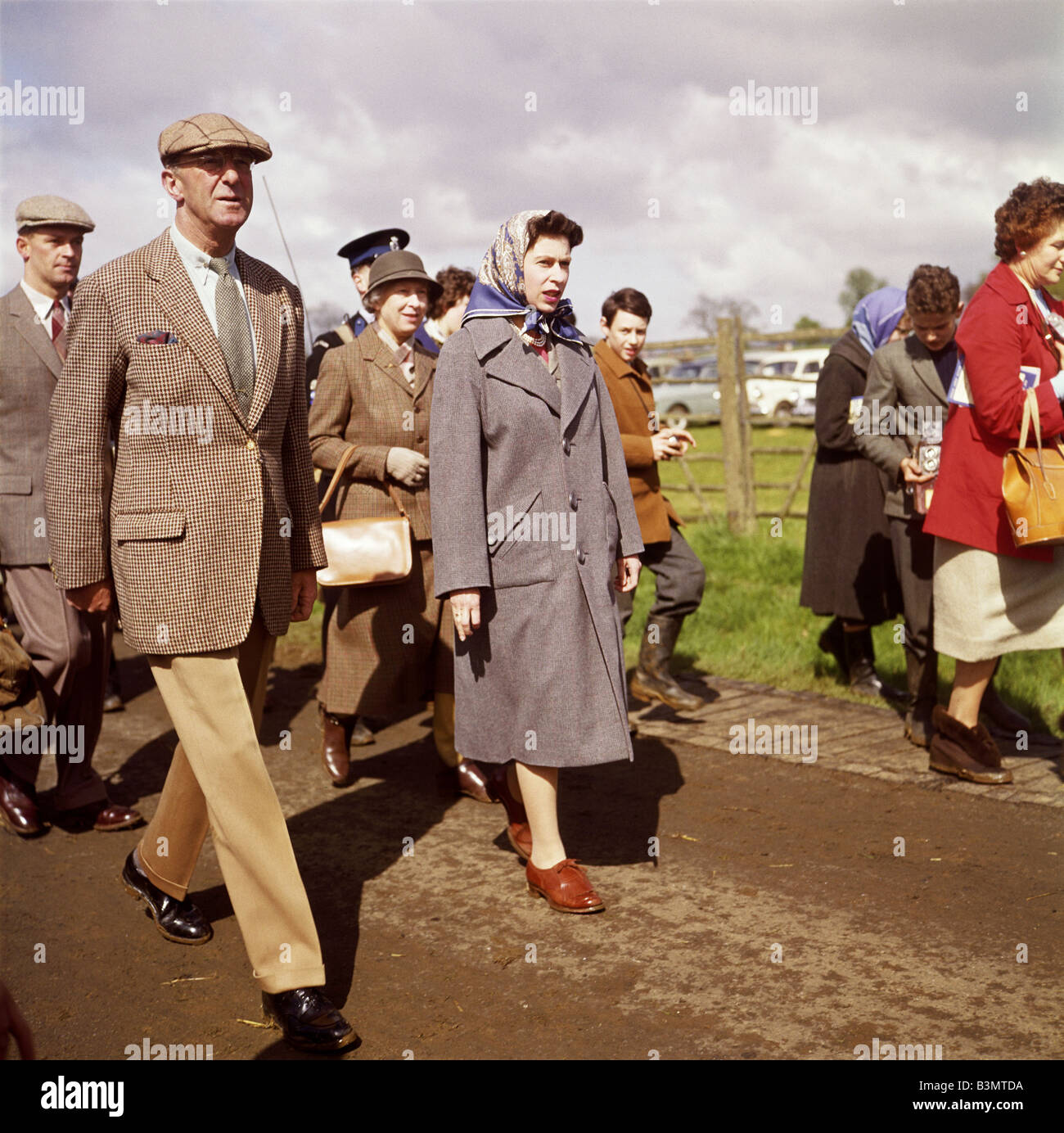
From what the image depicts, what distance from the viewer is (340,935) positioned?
4520 mm

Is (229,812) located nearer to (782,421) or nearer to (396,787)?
(396,787)

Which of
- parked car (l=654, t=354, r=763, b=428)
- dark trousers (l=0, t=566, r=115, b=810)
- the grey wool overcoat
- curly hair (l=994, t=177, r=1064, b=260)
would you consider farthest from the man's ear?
parked car (l=654, t=354, r=763, b=428)

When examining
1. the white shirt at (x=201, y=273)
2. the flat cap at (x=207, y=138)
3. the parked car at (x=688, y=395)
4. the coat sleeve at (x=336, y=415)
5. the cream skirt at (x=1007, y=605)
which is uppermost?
the parked car at (x=688, y=395)

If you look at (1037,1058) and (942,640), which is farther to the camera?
(942,640)

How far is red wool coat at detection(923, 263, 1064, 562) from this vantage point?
17.9 feet

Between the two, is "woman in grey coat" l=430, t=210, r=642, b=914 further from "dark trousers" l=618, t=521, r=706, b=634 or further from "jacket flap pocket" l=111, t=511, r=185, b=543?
"dark trousers" l=618, t=521, r=706, b=634

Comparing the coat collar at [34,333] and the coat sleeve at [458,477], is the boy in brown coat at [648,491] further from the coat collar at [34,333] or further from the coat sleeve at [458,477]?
the coat collar at [34,333]

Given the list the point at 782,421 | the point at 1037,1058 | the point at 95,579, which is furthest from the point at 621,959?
the point at 782,421

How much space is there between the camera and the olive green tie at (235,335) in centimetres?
398

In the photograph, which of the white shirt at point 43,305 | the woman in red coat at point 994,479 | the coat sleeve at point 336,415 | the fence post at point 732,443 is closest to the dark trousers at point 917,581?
the woman in red coat at point 994,479

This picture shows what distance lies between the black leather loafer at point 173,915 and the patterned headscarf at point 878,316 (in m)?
4.53
